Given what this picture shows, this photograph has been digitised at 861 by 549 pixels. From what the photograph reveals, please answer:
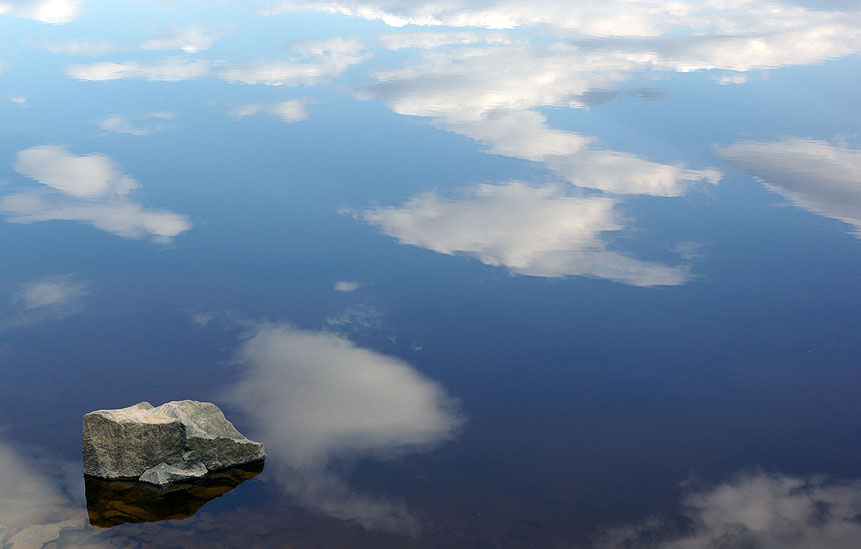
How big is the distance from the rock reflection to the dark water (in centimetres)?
4

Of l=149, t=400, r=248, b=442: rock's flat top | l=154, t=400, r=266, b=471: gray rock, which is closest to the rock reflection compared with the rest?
l=154, t=400, r=266, b=471: gray rock

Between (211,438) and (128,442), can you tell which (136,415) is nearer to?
(128,442)

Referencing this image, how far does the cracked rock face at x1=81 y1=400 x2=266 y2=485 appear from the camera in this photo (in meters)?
9.58

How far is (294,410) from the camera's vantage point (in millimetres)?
10914

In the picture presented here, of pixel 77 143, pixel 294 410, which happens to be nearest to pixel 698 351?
pixel 294 410

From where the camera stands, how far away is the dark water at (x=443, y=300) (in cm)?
952

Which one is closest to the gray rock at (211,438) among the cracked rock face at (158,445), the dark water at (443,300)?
the cracked rock face at (158,445)

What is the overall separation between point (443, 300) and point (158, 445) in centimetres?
513

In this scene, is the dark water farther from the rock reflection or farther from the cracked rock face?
the cracked rock face

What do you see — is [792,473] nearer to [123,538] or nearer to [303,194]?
[123,538]

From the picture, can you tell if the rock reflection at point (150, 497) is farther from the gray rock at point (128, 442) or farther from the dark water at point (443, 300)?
the gray rock at point (128, 442)

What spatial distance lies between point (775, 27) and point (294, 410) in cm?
2846

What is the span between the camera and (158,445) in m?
9.70

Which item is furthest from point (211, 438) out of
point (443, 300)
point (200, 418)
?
point (443, 300)
